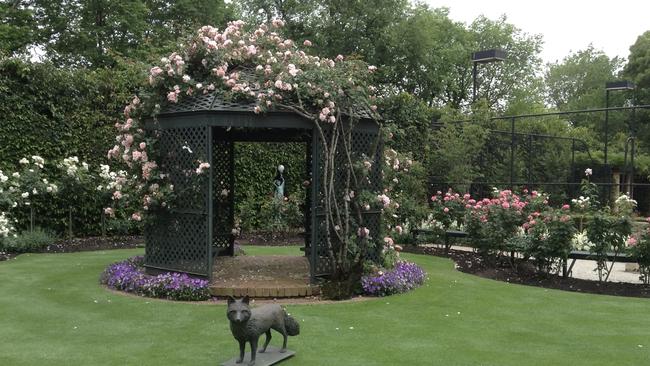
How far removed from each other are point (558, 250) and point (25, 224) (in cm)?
1051

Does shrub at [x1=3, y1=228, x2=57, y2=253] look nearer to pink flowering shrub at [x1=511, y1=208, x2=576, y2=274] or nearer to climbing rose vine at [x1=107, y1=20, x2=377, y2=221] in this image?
climbing rose vine at [x1=107, y1=20, x2=377, y2=221]

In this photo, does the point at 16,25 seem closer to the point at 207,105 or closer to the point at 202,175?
the point at 207,105

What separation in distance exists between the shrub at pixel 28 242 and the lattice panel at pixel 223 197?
12.6 ft

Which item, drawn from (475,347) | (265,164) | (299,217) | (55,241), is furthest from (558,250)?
(55,241)

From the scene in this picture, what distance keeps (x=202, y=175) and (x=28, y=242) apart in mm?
5528

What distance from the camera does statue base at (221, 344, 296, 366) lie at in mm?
4547

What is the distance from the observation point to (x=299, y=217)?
14.2m

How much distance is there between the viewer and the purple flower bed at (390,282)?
7.71 metres

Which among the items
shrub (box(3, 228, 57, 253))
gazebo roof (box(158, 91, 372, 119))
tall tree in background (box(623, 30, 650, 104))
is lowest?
shrub (box(3, 228, 57, 253))

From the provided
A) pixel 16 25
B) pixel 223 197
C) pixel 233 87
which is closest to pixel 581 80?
pixel 16 25

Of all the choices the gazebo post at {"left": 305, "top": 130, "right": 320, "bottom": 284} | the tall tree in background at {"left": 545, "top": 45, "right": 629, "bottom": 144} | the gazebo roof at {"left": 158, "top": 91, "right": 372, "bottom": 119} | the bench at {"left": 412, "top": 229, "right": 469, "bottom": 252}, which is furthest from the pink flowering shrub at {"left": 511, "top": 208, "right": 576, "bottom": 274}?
the tall tree in background at {"left": 545, "top": 45, "right": 629, "bottom": 144}

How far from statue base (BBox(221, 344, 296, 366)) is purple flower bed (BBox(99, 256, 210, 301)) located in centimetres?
262

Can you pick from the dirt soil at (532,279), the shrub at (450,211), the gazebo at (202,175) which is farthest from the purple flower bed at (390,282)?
the shrub at (450,211)

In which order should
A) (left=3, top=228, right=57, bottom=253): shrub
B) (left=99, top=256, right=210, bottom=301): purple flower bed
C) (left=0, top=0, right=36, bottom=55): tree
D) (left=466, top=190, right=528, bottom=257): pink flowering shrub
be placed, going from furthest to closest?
(left=0, top=0, right=36, bottom=55): tree → (left=3, top=228, right=57, bottom=253): shrub → (left=466, top=190, right=528, bottom=257): pink flowering shrub → (left=99, top=256, right=210, bottom=301): purple flower bed
